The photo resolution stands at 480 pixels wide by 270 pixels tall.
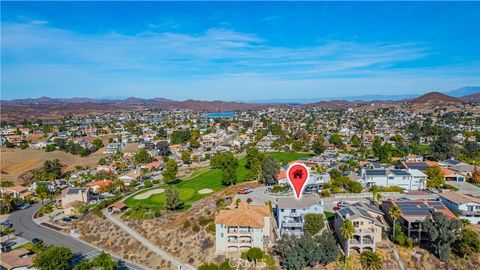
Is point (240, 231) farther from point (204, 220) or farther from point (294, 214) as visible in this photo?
point (204, 220)

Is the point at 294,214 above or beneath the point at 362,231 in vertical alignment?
above

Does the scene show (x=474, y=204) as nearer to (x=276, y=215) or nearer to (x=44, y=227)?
(x=276, y=215)

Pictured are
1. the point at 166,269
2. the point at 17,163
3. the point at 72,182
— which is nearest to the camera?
the point at 166,269

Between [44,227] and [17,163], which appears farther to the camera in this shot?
[17,163]

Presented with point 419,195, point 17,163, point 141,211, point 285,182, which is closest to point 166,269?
point 141,211

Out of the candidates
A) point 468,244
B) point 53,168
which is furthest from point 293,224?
point 53,168

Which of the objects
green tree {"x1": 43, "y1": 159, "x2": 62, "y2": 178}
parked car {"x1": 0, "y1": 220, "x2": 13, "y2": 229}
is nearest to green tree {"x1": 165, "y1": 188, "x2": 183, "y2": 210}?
parked car {"x1": 0, "y1": 220, "x2": 13, "y2": 229}

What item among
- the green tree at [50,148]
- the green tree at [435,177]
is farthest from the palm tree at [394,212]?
the green tree at [50,148]

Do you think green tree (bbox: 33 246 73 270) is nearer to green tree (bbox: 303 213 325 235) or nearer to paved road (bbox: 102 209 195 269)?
paved road (bbox: 102 209 195 269)
